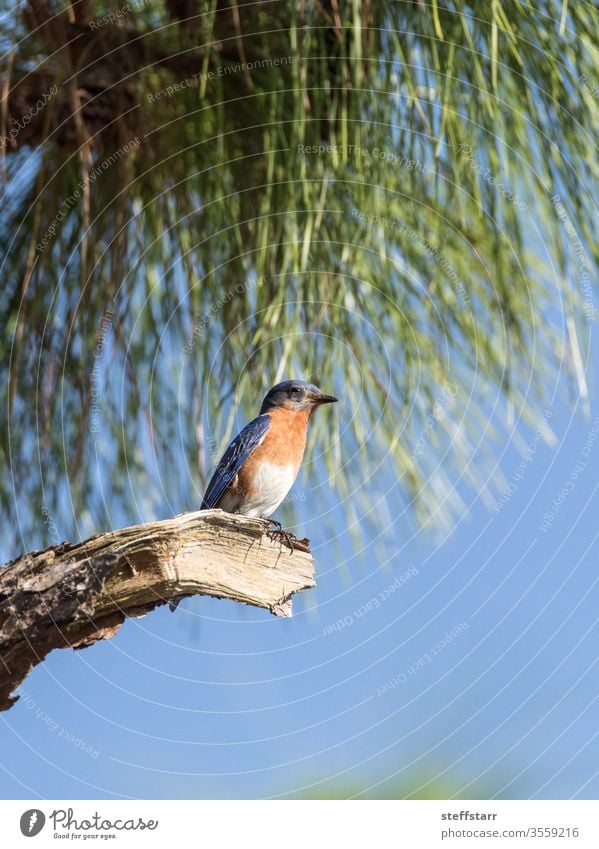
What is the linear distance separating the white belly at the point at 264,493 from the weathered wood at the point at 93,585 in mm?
1099

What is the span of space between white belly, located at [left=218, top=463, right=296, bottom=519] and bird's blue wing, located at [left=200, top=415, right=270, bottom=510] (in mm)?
53

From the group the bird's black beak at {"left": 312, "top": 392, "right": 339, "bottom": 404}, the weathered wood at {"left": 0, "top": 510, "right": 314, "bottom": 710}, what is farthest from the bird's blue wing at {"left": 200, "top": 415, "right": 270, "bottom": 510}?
the weathered wood at {"left": 0, "top": 510, "right": 314, "bottom": 710}

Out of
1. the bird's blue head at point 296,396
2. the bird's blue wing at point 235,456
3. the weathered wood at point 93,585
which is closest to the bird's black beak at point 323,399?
the bird's blue head at point 296,396

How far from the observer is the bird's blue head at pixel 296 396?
339 centimetres

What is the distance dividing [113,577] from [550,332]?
1712 mm

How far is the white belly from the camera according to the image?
346 cm

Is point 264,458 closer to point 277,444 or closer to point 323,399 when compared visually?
point 277,444
